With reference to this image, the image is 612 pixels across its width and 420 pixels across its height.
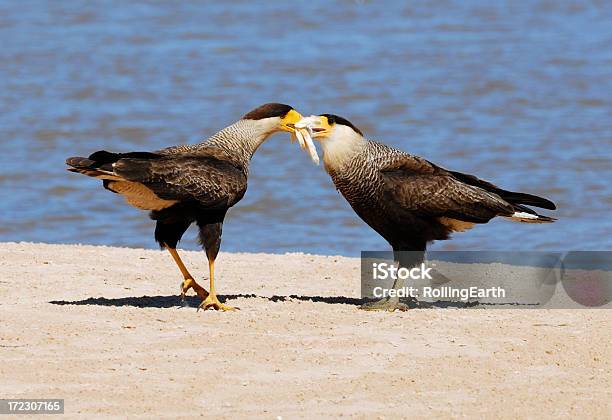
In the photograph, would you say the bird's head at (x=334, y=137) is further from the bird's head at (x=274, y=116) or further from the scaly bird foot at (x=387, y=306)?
the scaly bird foot at (x=387, y=306)

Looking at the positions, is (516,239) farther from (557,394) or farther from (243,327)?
(557,394)

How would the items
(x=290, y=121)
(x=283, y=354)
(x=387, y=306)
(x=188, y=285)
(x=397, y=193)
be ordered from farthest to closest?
1. (x=290, y=121)
2. (x=188, y=285)
3. (x=387, y=306)
4. (x=397, y=193)
5. (x=283, y=354)

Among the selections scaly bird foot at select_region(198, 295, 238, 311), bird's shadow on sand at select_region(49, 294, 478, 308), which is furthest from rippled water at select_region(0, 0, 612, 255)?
scaly bird foot at select_region(198, 295, 238, 311)

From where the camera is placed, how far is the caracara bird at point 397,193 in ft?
34.4

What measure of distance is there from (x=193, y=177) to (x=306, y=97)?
16.0 m

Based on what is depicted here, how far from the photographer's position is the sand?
7.82 metres

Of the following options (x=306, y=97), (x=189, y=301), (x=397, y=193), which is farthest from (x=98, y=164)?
(x=306, y=97)

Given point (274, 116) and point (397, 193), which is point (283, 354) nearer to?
point (397, 193)

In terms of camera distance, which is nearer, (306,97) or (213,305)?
(213,305)

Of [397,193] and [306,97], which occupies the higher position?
[397,193]

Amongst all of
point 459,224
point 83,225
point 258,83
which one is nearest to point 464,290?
point 459,224

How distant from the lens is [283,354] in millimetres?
8898

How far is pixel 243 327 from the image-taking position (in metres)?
9.75

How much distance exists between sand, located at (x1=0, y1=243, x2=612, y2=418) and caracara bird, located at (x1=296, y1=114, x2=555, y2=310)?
0.60 meters
